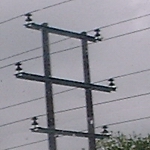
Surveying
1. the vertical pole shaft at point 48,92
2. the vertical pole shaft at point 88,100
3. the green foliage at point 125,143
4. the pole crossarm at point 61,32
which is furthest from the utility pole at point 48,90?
the green foliage at point 125,143

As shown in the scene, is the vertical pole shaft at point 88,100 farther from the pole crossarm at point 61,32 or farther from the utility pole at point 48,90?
the utility pole at point 48,90

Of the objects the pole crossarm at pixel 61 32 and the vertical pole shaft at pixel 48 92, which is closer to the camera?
the vertical pole shaft at pixel 48 92

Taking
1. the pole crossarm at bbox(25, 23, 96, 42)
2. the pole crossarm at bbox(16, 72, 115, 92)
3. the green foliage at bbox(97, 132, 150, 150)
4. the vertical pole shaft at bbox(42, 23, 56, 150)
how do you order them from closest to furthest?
the pole crossarm at bbox(16, 72, 115, 92) → the vertical pole shaft at bbox(42, 23, 56, 150) → the pole crossarm at bbox(25, 23, 96, 42) → the green foliage at bbox(97, 132, 150, 150)

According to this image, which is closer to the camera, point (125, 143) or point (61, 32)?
point (61, 32)

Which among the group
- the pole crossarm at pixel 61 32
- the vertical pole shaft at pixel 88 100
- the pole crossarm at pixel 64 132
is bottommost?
the pole crossarm at pixel 64 132

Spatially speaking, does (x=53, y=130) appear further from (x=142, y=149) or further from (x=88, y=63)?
(x=142, y=149)

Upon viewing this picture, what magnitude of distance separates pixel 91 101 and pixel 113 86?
0.70 meters

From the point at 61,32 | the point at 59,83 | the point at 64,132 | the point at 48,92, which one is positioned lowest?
the point at 64,132

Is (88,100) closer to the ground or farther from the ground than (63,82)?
closer to the ground

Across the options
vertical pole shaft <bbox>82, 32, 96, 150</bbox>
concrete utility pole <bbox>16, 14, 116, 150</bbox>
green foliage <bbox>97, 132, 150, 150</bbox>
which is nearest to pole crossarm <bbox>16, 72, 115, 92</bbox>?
concrete utility pole <bbox>16, 14, 116, 150</bbox>

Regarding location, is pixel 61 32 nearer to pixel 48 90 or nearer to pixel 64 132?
pixel 48 90

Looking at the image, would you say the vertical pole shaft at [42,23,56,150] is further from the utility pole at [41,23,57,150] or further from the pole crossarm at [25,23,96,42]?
the pole crossarm at [25,23,96,42]

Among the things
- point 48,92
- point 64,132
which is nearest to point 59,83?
point 48,92

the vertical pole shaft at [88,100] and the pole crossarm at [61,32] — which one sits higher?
the pole crossarm at [61,32]
